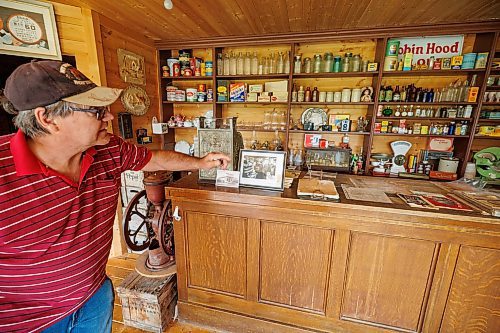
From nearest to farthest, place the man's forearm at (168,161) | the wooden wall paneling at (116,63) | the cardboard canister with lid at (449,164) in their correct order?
the man's forearm at (168,161)
the wooden wall paneling at (116,63)
the cardboard canister with lid at (449,164)

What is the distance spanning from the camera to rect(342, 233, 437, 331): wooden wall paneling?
1.19m

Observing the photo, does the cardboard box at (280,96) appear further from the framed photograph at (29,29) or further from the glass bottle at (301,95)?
the framed photograph at (29,29)

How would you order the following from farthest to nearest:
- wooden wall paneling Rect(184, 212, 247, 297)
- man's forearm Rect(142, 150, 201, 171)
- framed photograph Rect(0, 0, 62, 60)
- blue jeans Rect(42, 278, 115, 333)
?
framed photograph Rect(0, 0, 62, 60)
wooden wall paneling Rect(184, 212, 247, 297)
man's forearm Rect(142, 150, 201, 171)
blue jeans Rect(42, 278, 115, 333)

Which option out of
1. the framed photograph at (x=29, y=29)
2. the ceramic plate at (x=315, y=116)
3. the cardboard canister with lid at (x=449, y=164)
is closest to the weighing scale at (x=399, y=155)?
the cardboard canister with lid at (x=449, y=164)

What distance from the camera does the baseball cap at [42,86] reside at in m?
0.69

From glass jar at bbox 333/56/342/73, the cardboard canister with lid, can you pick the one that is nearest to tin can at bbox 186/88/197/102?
glass jar at bbox 333/56/342/73

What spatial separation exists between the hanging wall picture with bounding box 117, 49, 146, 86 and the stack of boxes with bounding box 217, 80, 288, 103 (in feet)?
2.99

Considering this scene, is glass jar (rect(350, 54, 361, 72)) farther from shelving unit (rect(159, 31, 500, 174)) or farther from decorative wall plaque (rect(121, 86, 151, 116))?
decorative wall plaque (rect(121, 86, 151, 116))

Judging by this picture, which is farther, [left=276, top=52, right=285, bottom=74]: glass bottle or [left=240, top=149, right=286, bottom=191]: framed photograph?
[left=276, top=52, right=285, bottom=74]: glass bottle

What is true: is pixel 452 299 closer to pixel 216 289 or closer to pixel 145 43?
pixel 216 289

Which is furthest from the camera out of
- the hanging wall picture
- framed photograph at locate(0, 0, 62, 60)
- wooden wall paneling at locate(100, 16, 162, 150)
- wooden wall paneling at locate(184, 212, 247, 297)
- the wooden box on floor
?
the hanging wall picture

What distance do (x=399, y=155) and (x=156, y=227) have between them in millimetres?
2797

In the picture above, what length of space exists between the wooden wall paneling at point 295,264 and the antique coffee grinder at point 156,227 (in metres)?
0.67

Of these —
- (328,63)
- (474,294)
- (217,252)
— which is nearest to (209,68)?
(328,63)
